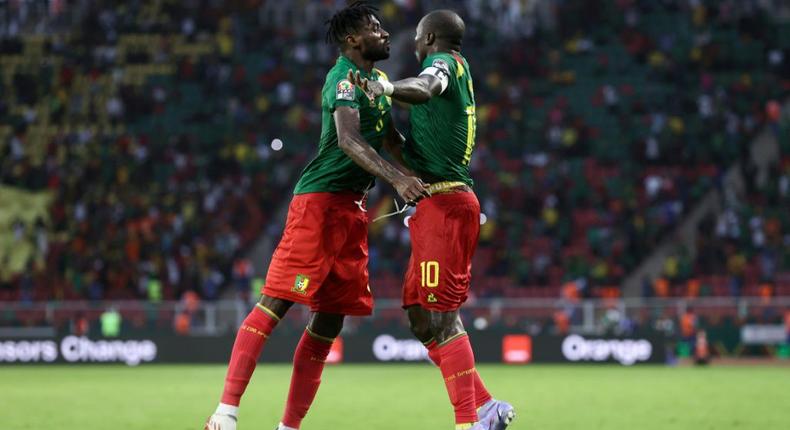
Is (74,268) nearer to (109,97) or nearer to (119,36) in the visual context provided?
(109,97)

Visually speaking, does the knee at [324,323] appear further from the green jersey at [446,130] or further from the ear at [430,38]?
the ear at [430,38]

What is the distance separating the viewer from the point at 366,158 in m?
6.75

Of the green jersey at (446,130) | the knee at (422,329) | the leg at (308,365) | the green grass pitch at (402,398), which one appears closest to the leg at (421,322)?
the knee at (422,329)

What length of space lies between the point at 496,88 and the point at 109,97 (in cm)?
1057

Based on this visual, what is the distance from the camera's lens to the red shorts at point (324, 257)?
7082mm

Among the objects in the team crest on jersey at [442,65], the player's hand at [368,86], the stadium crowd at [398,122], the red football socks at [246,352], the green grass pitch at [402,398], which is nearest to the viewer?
the player's hand at [368,86]

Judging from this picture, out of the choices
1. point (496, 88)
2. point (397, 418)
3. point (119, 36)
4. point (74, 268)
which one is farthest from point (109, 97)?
point (397, 418)

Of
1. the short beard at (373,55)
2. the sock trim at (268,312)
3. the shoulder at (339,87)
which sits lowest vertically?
the sock trim at (268,312)

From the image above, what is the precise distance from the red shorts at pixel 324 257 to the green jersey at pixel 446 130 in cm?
52

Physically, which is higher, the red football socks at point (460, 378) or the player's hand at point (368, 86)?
the player's hand at point (368, 86)

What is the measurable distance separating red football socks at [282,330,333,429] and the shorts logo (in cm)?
60

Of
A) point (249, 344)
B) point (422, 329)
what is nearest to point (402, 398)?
point (422, 329)

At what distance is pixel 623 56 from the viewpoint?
32000 millimetres

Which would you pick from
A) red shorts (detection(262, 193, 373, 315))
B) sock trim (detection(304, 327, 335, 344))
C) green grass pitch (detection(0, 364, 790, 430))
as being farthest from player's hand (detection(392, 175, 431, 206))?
green grass pitch (detection(0, 364, 790, 430))
